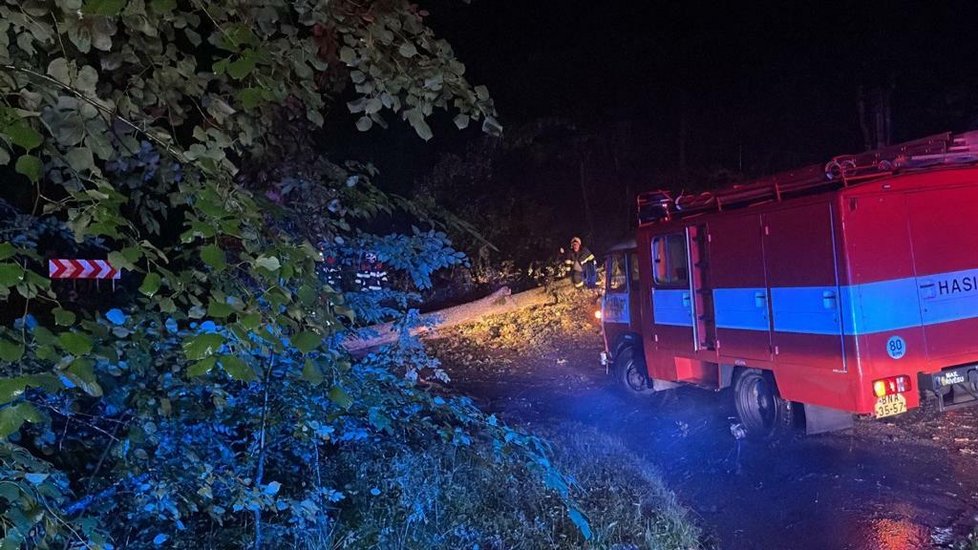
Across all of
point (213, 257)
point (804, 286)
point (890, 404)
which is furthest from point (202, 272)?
point (890, 404)

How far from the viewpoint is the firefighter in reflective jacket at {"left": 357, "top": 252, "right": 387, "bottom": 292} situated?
4.55m

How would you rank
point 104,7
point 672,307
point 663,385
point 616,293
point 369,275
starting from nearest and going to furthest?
point 104,7 < point 369,275 < point 672,307 < point 663,385 < point 616,293

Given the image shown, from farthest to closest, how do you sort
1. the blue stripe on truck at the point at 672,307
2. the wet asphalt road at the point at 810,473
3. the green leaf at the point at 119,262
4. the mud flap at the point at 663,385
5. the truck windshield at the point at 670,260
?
the mud flap at the point at 663,385, the truck windshield at the point at 670,260, the blue stripe on truck at the point at 672,307, the wet asphalt road at the point at 810,473, the green leaf at the point at 119,262

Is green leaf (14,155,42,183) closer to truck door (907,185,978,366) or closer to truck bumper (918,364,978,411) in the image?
truck door (907,185,978,366)

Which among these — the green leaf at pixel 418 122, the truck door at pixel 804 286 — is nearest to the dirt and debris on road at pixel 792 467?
the truck door at pixel 804 286

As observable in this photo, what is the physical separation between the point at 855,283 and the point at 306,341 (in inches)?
227

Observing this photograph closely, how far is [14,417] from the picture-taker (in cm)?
181

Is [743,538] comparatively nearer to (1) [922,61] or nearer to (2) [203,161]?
(2) [203,161]

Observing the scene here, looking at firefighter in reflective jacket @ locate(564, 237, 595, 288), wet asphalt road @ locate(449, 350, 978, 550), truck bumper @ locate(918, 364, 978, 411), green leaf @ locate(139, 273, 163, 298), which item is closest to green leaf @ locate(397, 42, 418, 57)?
green leaf @ locate(139, 273, 163, 298)

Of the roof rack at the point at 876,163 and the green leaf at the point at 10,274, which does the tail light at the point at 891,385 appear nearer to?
the roof rack at the point at 876,163

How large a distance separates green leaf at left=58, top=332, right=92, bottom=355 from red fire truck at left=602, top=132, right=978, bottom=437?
621 centimetres

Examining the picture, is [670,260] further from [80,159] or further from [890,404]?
[80,159]

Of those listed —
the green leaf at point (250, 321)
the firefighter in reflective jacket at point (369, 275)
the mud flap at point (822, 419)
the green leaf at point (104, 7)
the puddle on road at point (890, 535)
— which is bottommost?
the puddle on road at point (890, 535)

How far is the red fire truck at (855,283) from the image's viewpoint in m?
6.55
